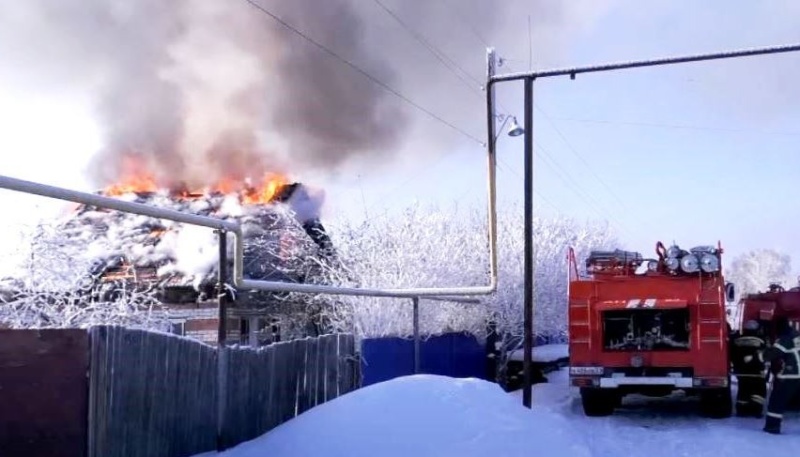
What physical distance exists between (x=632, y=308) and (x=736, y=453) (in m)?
3.70

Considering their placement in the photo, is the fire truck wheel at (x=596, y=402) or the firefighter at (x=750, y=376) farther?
the fire truck wheel at (x=596, y=402)

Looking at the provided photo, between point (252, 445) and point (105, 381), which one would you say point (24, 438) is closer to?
point (105, 381)

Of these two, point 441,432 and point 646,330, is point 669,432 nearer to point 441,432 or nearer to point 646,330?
point 646,330

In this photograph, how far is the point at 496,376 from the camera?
19141 mm

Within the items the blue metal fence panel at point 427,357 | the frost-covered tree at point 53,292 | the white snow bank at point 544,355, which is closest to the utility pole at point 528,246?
the blue metal fence panel at point 427,357

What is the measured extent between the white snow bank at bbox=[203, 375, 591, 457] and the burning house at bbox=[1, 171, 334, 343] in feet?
22.0

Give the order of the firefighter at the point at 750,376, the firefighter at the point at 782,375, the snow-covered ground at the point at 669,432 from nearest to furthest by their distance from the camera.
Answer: the snow-covered ground at the point at 669,432
the firefighter at the point at 782,375
the firefighter at the point at 750,376

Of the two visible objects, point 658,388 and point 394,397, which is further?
point 658,388

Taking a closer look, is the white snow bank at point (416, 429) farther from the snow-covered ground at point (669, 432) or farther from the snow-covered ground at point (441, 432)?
the snow-covered ground at point (669, 432)

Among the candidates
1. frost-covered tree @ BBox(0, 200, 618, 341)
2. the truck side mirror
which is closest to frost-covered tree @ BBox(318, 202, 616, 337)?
frost-covered tree @ BBox(0, 200, 618, 341)

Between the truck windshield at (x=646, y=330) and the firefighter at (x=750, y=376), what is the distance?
3.22ft

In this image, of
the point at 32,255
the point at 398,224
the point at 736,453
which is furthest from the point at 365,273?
the point at 736,453

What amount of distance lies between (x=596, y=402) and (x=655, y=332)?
1430 millimetres

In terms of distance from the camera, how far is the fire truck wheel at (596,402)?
14031 mm
